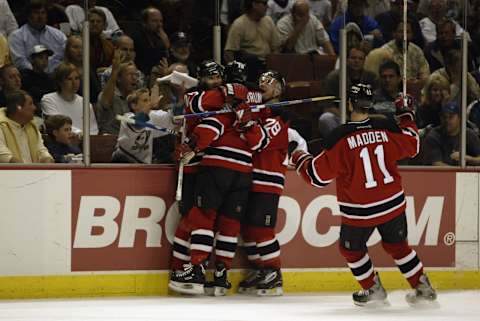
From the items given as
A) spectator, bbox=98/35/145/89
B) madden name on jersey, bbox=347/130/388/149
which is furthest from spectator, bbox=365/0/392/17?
spectator, bbox=98/35/145/89

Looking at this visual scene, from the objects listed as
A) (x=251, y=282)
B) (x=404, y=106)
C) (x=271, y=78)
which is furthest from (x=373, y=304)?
(x=271, y=78)

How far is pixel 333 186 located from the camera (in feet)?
22.5

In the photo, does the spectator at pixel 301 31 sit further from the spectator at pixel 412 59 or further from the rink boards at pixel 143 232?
the rink boards at pixel 143 232

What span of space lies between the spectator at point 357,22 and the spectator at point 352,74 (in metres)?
0.11

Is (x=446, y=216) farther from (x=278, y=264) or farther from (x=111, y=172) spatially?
(x=111, y=172)

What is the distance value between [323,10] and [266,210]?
1.34 meters

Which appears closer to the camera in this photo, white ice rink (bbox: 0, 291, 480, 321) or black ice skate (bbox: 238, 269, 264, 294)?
white ice rink (bbox: 0, 291, 480, 321)

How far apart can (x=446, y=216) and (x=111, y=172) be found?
2.09m

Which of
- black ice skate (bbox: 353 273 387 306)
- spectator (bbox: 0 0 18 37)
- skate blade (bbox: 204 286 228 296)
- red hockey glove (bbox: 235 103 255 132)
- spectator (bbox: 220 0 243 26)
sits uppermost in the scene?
spectator (bbox: 220 0 243 26)

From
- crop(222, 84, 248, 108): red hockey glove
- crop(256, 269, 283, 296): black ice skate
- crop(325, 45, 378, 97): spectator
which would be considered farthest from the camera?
crop(325, 45, 378, 97): spectator

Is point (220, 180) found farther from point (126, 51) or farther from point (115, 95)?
point (126, 51)

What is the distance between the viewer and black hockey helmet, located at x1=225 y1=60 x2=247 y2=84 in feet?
21.5

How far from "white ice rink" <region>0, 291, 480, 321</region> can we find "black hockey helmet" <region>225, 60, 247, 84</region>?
1250 millimetres

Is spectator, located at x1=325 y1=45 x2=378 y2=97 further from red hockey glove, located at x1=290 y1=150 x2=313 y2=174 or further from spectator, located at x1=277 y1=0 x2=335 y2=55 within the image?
red hockey glove, located at x1=290 y1=150 x2=313 y2=174
